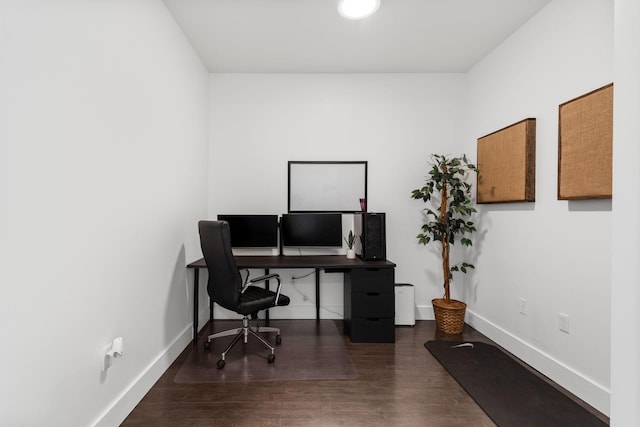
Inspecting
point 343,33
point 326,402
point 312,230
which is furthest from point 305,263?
point 343,33

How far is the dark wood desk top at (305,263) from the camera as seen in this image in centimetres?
282

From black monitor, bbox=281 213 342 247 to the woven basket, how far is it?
125 cm

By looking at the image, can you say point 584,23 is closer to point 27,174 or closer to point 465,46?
point 465,46

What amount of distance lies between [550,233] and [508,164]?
2.28ft

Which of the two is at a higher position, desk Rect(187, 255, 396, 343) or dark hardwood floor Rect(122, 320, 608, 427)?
desk Rect(187, 255, 396, 343)

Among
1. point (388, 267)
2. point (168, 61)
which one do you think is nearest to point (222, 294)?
point (388, 267)

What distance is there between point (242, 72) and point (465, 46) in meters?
2.32

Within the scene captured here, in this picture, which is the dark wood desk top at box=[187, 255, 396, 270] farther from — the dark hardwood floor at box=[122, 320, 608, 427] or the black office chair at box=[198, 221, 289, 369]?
the dark hardwood floor at box=[122, 320, 608, 427]

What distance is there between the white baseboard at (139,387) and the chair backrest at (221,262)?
54 cm

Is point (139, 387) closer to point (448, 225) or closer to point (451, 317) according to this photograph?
point (451, 317)

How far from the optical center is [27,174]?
3.86 ft

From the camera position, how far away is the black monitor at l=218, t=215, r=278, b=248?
10.9 feet

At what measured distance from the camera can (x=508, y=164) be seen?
270 cm

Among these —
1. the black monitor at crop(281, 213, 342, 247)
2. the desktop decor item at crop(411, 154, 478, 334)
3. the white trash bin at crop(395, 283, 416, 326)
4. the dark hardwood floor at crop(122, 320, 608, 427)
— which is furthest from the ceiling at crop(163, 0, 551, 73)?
the dark hardwood floor at crop(122, 320, 608, 427)
